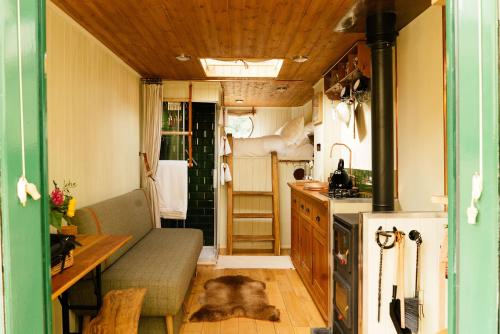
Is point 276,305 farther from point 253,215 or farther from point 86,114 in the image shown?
point 86,114

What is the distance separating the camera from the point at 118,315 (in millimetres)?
2266

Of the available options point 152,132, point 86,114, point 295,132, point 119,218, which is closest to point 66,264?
point 119,218

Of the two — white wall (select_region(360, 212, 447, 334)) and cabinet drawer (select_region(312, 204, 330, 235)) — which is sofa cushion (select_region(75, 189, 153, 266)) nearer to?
cabinet drawer (select_region(312, 204, 330, 235))

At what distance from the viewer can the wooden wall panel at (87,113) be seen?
252cm

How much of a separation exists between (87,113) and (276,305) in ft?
8.25

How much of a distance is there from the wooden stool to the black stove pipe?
1789 millimetres

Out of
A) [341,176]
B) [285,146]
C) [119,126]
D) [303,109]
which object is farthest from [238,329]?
[303,109]

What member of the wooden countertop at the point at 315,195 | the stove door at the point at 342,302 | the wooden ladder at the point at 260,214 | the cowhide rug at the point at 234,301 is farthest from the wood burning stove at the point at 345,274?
the wooden ladder at the point at 260,214

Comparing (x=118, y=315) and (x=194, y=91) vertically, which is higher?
(x=194, y=91)

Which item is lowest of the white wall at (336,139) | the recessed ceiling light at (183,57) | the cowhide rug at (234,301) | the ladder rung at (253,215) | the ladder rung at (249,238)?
the cowhide rug at (234,301)

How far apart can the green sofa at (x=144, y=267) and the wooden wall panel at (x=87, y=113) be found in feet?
0.78

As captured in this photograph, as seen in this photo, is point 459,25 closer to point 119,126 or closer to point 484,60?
point 484,60

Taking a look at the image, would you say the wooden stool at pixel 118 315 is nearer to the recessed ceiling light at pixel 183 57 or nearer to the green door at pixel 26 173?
the green door at pixel 26 173

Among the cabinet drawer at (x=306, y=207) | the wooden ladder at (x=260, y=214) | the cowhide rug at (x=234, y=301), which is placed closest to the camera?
the cowhide rug at (x=234, y=301)
